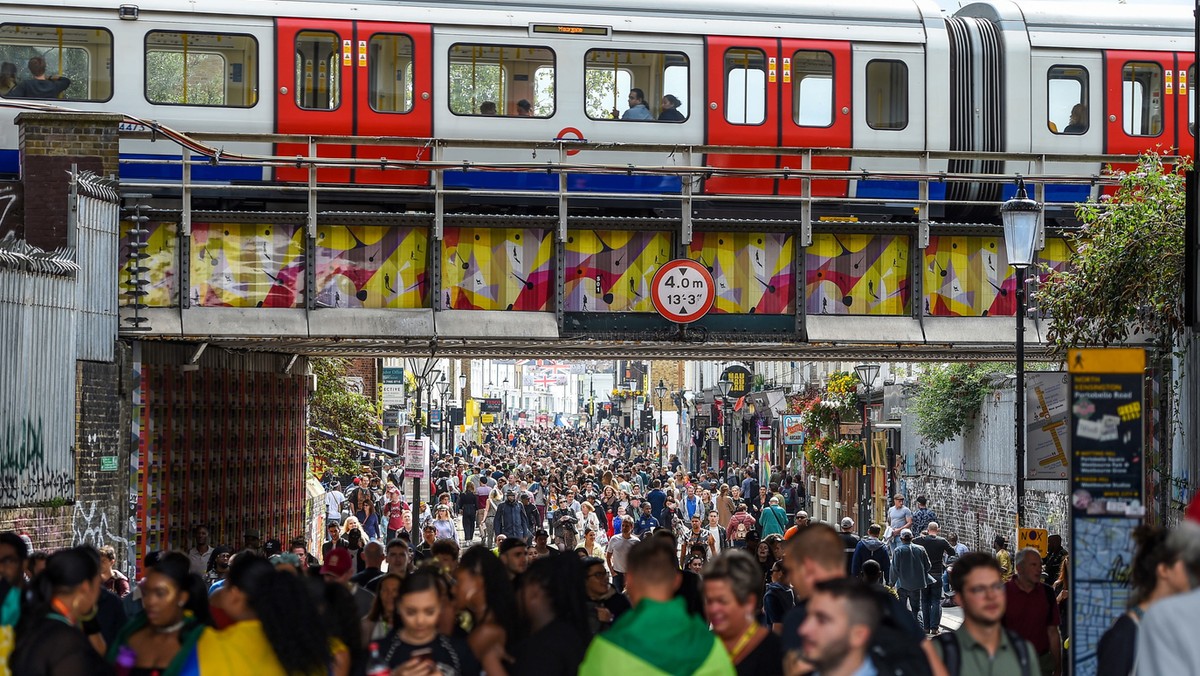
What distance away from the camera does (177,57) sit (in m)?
20.7

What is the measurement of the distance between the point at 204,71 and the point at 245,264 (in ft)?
11.3

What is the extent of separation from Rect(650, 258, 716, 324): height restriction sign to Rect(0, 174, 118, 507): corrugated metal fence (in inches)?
226

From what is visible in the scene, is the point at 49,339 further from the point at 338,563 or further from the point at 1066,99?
the point at 1066,99

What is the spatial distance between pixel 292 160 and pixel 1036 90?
32.4 ft

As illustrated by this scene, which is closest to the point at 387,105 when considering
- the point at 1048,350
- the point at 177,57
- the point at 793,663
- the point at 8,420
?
the point at 177,57

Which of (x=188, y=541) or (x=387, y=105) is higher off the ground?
(x=387, y=105)

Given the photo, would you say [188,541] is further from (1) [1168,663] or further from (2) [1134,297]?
(1) [1168,663]

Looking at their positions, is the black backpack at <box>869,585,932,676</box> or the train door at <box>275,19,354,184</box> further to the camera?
the train door at <box>275,19,354,184</box>

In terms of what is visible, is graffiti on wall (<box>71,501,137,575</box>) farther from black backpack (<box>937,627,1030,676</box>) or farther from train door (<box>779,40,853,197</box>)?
black backpack (<box>937,627,1030,676</box>)

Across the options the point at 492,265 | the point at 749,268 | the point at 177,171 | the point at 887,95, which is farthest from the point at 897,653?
the point at 887,95

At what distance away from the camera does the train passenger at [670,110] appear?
21.7 m

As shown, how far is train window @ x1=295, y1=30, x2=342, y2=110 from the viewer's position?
2084cm

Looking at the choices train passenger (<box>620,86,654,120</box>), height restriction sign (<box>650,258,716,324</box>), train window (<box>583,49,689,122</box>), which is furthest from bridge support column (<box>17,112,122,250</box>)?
train passenger (<box>620,86,654,120</box>)

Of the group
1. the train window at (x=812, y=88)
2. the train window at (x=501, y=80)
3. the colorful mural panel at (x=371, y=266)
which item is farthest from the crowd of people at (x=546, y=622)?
the train window at (x=812, y=88)
